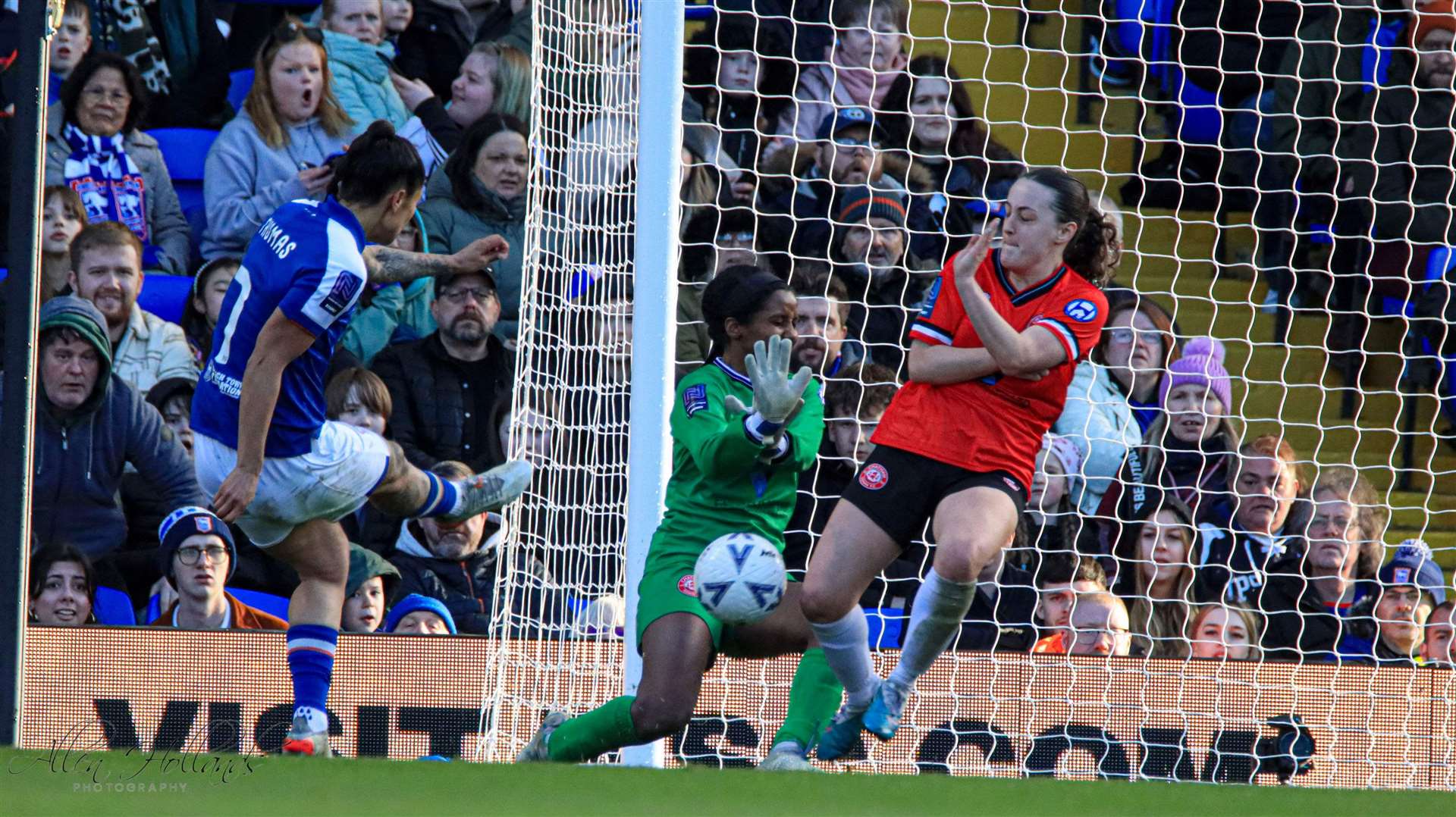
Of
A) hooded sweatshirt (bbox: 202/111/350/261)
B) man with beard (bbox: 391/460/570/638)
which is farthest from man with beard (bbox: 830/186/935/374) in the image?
hooded sweatshirt (bbox: 202/111/350/261)

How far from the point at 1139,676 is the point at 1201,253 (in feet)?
9.44

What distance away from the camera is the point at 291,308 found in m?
4.01

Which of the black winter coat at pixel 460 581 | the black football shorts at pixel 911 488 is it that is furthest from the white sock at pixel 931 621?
the black winter coat at pixel 460 581

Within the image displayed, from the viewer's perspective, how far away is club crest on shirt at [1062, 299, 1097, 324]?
4062 mm

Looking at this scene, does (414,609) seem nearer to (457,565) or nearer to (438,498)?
(457,565)

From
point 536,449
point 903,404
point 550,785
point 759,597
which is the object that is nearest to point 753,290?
point 903,404

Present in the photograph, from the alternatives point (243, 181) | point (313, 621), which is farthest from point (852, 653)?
point (243, 181)

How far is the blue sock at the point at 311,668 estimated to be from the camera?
435cm

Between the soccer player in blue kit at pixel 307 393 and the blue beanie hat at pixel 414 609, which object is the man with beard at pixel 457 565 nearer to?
the blue beanie hat at pixel 414 609

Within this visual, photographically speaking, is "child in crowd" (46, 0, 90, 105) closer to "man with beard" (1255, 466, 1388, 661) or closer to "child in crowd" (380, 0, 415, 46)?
"child in crowd" (380, 0, 415, 46)

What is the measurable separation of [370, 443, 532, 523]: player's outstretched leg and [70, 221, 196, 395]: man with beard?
2.04 metres

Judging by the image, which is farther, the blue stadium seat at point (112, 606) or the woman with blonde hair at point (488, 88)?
the woman with blonde hair at point (488, 88)

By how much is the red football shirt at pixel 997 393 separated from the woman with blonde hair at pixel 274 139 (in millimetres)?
3491

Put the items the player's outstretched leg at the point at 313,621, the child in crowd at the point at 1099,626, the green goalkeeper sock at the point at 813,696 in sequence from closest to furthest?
the green goalkeeper sock at the point at 813,696 < the player's outstretched leg at the point at 313,621 < the child in crowd at the point at 1099,626
